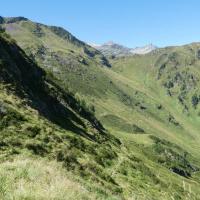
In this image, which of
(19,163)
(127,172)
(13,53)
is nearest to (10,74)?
(13,53)

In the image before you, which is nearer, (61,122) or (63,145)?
(63,145)

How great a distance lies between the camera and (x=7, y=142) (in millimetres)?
47750

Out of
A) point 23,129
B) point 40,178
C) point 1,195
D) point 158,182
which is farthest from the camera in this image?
point 158,182

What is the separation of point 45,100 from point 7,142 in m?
39.9

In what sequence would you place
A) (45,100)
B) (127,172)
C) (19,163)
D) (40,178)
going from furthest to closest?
(45,100)
(127,172)
(19,163)
(40,178)

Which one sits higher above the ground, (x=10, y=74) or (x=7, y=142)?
(x=10, y=74)

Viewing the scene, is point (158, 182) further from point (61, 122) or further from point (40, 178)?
point (40, 178)

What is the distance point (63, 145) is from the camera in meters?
58.7

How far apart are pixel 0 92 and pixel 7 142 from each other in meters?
19.8

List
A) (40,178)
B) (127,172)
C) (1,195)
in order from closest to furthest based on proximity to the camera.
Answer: (1,195), (40,178), (127,172)

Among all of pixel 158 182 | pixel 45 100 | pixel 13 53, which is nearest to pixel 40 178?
pixel 158 182

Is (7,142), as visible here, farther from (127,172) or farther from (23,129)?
(127,172)

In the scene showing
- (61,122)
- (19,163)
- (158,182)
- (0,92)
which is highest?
(19,163)

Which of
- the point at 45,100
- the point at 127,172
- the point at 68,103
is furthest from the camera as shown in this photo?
the point at 68,103
